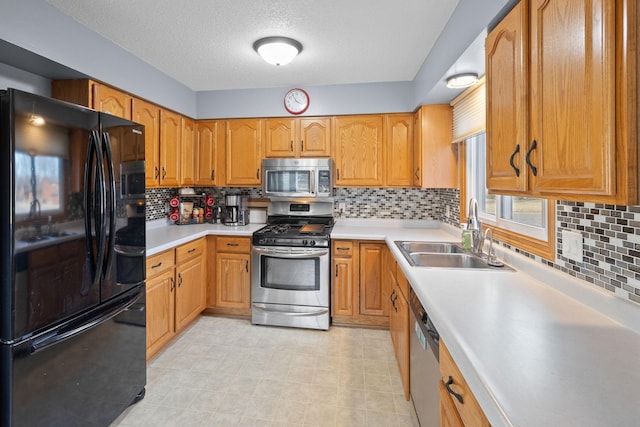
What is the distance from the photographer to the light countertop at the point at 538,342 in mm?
613

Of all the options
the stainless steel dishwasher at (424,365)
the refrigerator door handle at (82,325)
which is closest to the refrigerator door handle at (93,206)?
the refrigerator door handle at (82,325)

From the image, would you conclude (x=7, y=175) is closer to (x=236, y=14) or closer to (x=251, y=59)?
(x=236, y=14)

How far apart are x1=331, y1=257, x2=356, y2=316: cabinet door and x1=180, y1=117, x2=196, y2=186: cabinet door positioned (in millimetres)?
1754

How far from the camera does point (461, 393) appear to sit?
0.89 meters

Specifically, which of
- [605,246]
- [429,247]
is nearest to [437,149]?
[429,247]

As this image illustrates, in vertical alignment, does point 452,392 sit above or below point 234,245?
below

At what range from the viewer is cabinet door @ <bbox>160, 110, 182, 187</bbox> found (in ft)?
9.35

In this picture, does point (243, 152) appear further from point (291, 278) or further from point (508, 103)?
point (508, 103)

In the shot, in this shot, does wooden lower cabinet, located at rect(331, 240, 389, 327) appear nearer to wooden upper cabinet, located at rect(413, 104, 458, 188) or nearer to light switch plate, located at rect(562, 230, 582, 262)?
wooden upper cabinet, located at rect(413, 104, 458, 188)

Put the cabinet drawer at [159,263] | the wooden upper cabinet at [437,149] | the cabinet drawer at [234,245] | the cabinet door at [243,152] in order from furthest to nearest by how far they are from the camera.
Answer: the cabinet door at [243,152] → the cabinet drawer at [234,245] → the wooden upper cabinet at [437,149] → the cabinet drawer at [159,263]

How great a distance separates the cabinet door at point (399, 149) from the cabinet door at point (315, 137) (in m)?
0.60

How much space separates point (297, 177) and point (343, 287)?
1.16m

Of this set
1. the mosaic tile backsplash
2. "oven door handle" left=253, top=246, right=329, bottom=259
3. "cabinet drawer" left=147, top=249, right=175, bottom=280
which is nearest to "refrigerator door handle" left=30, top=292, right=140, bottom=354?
"cabinet drawer" left=147, top=249, right=175, bottom=280

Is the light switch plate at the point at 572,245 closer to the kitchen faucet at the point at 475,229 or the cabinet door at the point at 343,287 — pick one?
the kitchen faucet at the point at 475,229
